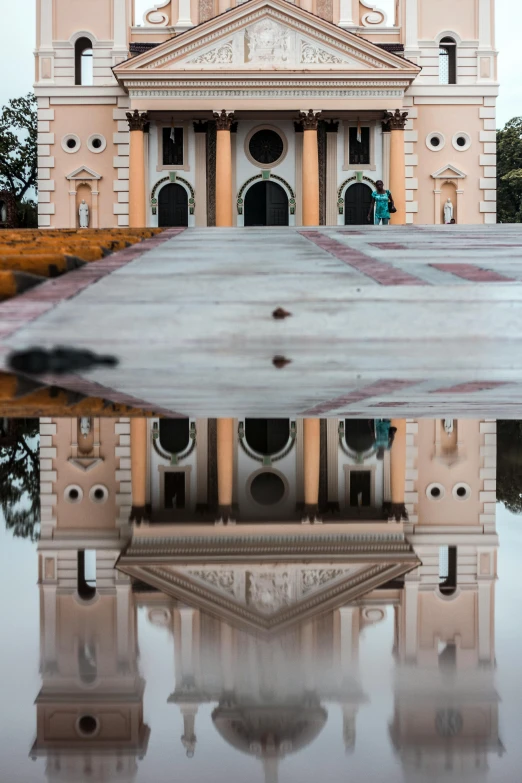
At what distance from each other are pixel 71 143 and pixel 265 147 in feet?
22.1

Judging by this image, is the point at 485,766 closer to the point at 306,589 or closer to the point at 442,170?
the point at 306,589

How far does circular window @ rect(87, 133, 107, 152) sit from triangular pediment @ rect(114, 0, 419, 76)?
3268mm

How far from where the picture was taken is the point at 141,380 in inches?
229

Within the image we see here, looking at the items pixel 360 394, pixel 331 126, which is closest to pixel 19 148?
pixel 331 126

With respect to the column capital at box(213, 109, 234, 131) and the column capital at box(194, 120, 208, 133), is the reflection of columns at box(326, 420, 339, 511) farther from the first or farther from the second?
the column capital at box(194, 120, 208, 133)

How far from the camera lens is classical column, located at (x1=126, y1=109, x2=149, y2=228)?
95.2ft

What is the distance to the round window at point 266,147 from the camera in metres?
30.4

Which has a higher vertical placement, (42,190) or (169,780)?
(42,190)

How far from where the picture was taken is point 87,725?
4.09 feet

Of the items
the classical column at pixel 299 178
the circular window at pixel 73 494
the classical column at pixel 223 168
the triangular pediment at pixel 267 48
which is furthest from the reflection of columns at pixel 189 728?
the classical column at pixel 299 178


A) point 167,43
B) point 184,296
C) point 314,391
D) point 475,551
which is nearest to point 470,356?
point 314,391

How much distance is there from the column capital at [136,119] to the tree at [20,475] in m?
25.8

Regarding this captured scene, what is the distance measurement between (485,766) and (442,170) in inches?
1237

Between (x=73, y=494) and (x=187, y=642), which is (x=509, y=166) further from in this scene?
(x=187, y=642)
